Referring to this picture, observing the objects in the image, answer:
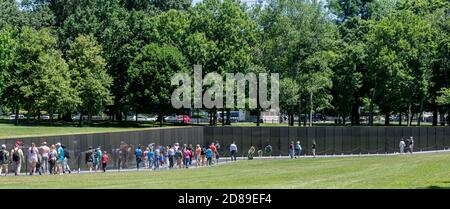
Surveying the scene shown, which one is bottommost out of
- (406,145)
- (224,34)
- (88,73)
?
(406,145)

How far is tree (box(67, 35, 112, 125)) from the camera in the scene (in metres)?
77.8

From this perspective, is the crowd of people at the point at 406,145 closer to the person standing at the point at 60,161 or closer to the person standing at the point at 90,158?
the person standing at the point at 90,158

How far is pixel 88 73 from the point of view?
256 feet

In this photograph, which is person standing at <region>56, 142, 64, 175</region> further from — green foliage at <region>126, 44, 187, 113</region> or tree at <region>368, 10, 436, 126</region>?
tree at <region>368, 10, 436, 126</region>

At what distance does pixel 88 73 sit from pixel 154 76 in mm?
6955

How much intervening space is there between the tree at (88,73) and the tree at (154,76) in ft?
9.48

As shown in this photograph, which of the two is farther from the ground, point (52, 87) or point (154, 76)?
point (154, 76)

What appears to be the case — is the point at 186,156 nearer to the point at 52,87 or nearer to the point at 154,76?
the point at 52,87

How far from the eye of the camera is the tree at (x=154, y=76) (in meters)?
77.8

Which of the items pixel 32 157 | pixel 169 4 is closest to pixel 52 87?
pixel 169 4

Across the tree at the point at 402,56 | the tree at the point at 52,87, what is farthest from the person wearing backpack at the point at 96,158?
the tree at the point at 402,56

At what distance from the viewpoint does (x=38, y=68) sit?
239ft

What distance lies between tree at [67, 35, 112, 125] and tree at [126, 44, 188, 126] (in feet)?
9.48
